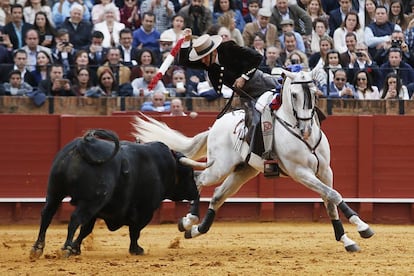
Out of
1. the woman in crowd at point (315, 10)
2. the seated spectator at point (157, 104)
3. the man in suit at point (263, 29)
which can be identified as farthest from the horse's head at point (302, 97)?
Answer: the woman in crowd at point (315, 10)

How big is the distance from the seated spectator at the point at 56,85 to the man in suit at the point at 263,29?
103 inches

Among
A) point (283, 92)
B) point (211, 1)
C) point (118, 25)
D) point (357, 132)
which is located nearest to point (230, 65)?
point (283, 92)

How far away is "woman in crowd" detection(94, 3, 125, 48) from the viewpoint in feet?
51.5

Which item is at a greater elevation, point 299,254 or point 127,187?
point 127,187

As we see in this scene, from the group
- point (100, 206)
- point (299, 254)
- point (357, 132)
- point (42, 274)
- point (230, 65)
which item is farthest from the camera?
point (357, 132)

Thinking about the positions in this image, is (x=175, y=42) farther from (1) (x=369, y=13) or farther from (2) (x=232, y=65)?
(2) (x=232, y=65)

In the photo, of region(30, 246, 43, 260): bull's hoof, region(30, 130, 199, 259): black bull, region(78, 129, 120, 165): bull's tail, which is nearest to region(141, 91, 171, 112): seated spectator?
region(30, 130, 199, 259): black bull

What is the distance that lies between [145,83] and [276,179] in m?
2.15

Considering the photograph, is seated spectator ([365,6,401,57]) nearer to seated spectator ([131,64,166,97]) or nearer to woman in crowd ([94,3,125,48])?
seated spectator ([131,64,166,97])

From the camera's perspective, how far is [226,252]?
10.9m

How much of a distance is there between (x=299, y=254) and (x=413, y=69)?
539cm

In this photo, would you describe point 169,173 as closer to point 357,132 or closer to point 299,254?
point 299,254

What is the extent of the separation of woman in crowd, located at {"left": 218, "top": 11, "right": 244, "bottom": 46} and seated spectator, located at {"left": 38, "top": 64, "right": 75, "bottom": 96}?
2.35 metres

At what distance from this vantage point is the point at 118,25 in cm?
1585
